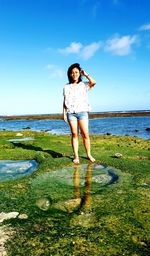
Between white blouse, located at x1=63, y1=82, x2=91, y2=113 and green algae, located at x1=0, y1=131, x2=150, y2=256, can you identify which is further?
white blouse, located at x1=63, y1=82, x2=91, y2=113

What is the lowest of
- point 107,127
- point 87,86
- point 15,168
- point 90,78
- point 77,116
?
point 107,127

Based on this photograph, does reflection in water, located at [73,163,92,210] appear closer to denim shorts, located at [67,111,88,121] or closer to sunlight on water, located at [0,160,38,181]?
sunlight on water, located at [0,160,38,181]

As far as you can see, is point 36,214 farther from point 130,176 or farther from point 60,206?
point 130,176

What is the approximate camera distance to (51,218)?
12.9 ft

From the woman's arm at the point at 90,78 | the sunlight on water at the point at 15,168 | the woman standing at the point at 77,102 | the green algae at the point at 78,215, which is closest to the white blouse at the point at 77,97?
the woman standing at the point at 77,102

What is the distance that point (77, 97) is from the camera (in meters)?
7.92

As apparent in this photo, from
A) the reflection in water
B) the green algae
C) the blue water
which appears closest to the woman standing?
the reflection in water

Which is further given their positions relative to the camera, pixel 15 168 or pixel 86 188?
pixel 15 168

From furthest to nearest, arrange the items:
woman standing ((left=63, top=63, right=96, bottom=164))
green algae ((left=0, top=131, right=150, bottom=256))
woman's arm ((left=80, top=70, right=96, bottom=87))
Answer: woman standing ((left=63, top=63, right=96, bottom=164)) → woman's arm ((left=80, top=70, right=96, bottom=87)) → green algae ((left=0, top=131, right=150, bottom=256))

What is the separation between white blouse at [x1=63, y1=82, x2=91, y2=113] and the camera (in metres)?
7.89

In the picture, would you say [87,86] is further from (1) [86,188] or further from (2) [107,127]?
(2) [107,127]

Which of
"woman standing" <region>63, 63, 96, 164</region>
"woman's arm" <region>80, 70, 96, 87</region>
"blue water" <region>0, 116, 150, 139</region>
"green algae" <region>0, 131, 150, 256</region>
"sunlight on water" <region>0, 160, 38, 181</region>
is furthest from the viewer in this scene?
"blue water" <region>0, 116, 150, 139</region>

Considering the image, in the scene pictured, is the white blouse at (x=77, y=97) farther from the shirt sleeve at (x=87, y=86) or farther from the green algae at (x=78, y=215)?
the green algae at (x=78, y=215)

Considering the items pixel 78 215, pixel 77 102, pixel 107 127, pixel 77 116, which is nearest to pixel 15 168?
pixel 77 116
